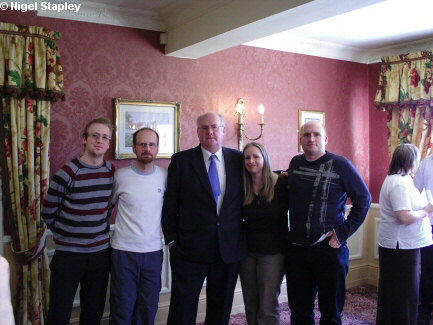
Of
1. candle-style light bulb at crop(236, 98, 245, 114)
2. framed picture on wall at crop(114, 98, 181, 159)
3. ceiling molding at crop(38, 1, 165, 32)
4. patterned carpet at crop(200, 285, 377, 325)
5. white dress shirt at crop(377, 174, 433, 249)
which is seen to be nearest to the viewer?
white dress shirt at crop(377, 174, 433, 249)

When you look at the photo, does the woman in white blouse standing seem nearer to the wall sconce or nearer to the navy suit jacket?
the navy suit jacket

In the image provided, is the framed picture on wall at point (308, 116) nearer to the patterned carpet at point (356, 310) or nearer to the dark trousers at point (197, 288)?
the patterned carpet at point (356, 310)

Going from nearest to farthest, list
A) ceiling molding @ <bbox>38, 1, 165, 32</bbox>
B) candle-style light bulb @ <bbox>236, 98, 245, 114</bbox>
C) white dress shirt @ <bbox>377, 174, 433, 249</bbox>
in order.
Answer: white dress shirt @ <bbox>377, 174, 433, 249</bbox> → ceiling molding @ <bbox>38, 1, 165, 32</bbox> → candle-style light bulb @ <bbox>236, 98, 245, 114</bbox>

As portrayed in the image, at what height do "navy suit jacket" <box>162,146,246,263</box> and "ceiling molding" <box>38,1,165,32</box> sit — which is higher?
"ceiling molding" <box>38,1,165,32</box>

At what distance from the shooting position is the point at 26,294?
2.72m

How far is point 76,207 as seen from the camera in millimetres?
2223

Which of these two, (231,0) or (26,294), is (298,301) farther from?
(231,0)

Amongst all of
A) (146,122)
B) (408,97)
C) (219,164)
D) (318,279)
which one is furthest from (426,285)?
(146,122)

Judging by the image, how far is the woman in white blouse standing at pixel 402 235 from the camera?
262cm

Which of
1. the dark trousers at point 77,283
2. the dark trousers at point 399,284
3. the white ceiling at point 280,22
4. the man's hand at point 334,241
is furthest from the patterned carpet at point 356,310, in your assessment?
the white ceiling at point 280,22

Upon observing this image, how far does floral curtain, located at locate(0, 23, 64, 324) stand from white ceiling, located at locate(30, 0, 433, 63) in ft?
1.18

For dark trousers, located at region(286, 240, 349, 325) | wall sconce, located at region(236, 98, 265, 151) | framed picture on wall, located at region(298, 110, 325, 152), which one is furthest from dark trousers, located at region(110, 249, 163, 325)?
framed picture on wall, located at region(298, 110, 325, 152)

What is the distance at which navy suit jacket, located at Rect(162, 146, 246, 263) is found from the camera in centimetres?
234

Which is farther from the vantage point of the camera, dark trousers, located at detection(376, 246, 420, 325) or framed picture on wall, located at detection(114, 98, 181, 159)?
framed picture on wall, located at detection(114, 98, 181, 159)
